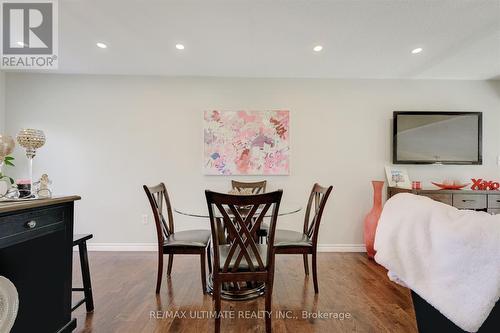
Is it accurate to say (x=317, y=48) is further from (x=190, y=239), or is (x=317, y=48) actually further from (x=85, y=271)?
(x=85, y=271)

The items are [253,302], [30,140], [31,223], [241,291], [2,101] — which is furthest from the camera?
[2,101]

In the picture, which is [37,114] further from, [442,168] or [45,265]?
[442,168]

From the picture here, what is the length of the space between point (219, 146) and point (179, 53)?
1243mm

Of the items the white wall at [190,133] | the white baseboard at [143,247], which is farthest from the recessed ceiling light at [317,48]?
the white baseboard at [143,247]

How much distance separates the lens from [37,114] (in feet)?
11.2

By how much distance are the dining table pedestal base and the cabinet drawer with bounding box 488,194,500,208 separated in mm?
2937

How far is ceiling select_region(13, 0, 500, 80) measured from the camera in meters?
2.03

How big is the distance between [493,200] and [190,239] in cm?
356

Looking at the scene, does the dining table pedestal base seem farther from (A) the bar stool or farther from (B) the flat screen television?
(B) the flat screen television

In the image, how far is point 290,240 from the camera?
2223 millimetres

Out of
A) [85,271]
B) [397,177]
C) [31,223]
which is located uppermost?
[397,177]

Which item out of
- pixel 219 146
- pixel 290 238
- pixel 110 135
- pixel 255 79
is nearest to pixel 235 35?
pixel 255 79

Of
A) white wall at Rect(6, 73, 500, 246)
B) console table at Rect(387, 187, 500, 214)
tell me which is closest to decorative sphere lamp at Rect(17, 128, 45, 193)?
white wall at Rect(6, 73, 500, 246)

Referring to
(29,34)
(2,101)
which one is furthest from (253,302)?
(2,101)
